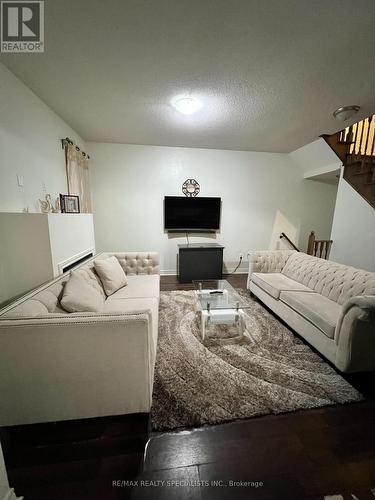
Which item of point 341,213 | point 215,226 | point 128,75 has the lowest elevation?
point 215,226

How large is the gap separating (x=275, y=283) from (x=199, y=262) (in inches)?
60.9

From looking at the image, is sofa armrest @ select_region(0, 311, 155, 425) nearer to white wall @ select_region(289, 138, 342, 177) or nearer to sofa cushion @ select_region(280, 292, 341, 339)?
sofa cushion @ select_region(280, 292, 341, 339)

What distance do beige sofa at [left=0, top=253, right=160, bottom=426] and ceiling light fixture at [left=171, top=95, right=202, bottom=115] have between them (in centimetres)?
231

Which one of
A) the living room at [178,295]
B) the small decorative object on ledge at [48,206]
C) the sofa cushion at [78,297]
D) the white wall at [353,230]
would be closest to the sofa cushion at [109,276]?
the living room at [178,295]

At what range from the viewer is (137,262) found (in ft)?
9.39

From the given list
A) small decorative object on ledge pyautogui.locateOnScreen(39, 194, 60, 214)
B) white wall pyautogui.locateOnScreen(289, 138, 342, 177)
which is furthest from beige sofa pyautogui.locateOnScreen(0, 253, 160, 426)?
white wall pyautogui.locateOnScreen(289, 138, 342, 177)

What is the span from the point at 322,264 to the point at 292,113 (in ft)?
6.55

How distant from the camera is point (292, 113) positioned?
8.14ft

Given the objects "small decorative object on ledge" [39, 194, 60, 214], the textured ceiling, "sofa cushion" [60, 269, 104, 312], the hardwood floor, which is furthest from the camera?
"small decorative object on ledge" [39, 194, 60, 214]

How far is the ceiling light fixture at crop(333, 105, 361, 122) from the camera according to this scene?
7.59ft

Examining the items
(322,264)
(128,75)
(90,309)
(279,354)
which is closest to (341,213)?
(322,264)

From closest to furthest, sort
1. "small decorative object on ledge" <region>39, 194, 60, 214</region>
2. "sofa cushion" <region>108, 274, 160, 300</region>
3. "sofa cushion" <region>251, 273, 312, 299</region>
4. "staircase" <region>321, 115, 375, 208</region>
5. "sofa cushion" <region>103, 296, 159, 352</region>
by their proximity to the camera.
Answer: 1. "sofa cushion" <region>103, 296, 159, 352</region>
2. "sofa cushion" <region>108, 274, 160, 300</region>
3. "small decorative object on ledge" <region>39, 194, 60, 214</region>
4. "sofa cushion" <region>251, 273, 312, 299</region>
5. "staircase" <region>321, 115, 375, 208</region>

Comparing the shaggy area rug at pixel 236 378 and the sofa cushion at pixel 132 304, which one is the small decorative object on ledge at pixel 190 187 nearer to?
the sofa cushion at pixel 132 304

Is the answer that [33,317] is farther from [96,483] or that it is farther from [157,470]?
[157,470]
